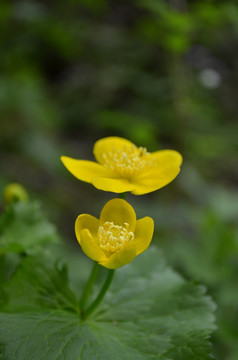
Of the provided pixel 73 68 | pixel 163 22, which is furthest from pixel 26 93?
pixel 73 68

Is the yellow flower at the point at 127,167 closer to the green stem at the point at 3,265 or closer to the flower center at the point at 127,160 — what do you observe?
the flower center at the point at 127,160

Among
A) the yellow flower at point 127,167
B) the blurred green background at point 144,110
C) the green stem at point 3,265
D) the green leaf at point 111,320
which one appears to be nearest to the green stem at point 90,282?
the green leaf at point 111,320

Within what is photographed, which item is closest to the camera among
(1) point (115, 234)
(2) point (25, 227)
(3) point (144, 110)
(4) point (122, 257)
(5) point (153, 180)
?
(4) point (122, 257)

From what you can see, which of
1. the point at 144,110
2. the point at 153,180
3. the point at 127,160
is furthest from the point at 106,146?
the point at 144,110

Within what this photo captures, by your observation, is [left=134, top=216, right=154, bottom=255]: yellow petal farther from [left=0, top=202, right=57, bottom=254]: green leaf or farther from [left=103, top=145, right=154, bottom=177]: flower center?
[left=0, top=202, right=57, bottom=254]: green leaf

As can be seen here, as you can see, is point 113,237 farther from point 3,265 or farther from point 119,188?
point 3,265

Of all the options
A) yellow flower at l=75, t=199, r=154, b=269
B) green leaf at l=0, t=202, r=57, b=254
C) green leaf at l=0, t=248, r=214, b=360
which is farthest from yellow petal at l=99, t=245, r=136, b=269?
green leaf at l=0, t=202, r=57, b=254
